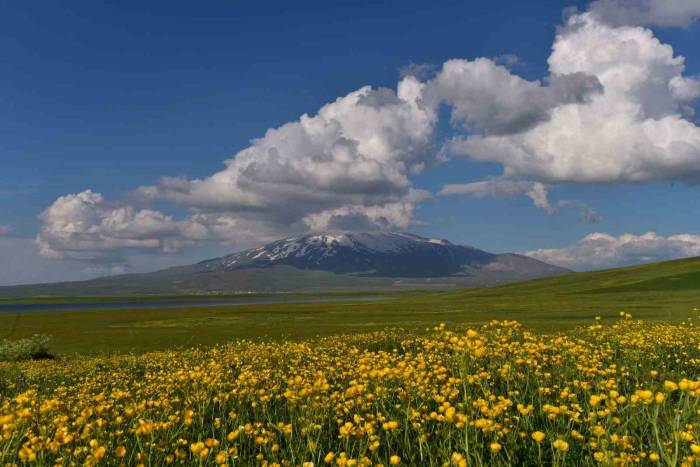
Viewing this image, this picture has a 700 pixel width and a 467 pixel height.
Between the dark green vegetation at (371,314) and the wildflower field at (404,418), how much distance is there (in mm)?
34877

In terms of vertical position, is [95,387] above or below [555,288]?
above

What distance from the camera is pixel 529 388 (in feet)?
29.3

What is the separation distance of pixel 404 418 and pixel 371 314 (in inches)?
3187

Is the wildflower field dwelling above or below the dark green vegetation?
above

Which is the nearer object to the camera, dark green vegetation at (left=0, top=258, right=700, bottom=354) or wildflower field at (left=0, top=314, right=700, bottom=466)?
wildflower field at (left=0, top=314, right=700, bottom=466)

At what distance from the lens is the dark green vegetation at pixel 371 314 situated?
52.8 metres

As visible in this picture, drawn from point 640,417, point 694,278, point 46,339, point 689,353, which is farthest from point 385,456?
point 694,278

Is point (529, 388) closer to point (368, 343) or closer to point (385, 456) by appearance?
point (385, 456)

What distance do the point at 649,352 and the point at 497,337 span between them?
16.7 feet

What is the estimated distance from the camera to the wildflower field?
4.98 metres

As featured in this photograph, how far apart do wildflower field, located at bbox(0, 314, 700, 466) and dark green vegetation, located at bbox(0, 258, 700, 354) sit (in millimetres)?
34877

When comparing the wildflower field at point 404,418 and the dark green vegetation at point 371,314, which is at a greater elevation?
the wildflower field at point 404,418

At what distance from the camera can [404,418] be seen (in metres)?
7.33

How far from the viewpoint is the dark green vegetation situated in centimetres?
5281
